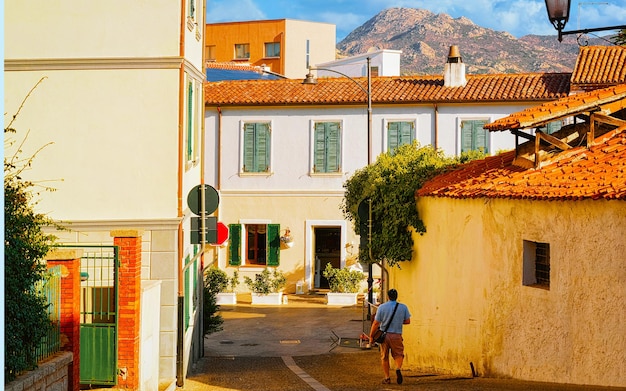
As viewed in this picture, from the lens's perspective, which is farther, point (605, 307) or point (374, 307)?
point (374, 307)

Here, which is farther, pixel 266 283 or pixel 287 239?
pixel 287 239

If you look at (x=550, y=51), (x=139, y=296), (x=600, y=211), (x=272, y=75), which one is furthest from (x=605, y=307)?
(x=550, y=51)

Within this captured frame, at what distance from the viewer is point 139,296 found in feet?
49.1

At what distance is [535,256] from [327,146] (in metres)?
19.5

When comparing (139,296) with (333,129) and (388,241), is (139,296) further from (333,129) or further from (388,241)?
(333,129)

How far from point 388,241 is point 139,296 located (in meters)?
6.87

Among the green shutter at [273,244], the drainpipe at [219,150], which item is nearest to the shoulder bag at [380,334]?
the green shutter at [273,244]

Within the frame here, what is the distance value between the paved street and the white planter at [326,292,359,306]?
1.18ft

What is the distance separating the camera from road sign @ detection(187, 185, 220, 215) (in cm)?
1686

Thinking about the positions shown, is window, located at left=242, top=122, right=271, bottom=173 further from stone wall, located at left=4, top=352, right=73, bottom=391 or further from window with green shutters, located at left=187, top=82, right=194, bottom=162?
stone wall, located at left=4, top=352, right=73, bottom=391

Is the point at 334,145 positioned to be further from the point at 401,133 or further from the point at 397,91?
the point at 397,91

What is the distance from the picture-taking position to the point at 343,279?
32.7m

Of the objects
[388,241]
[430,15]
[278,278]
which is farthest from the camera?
[430,15]

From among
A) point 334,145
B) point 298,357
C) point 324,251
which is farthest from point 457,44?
point 298,357
